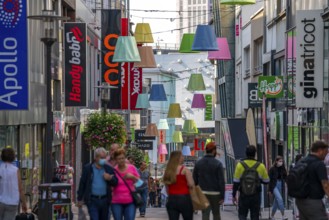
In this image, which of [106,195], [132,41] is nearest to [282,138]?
[132,41]

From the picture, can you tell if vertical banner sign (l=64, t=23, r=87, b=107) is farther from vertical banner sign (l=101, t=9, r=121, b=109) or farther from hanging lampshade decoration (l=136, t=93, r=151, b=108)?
hanging lampshade decoration (l=136, t=93, r=151, b=108)

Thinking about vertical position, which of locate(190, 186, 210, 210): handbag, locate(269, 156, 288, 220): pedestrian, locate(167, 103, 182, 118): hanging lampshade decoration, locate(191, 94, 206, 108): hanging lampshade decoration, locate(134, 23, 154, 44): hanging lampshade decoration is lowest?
locate(269, 156, 288, 220): pedestrian

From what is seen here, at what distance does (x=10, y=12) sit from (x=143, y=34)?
24.5 meters

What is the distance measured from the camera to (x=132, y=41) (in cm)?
3775

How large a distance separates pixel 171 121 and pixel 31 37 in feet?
273

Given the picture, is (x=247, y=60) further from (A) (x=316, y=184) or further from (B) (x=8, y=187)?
(A) (x=316, y=184)

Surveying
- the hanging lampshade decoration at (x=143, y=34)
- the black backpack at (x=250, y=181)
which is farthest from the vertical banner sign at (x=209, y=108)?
the black backpack at (x=250, y=181)

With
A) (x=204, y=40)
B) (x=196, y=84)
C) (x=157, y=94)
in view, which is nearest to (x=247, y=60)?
(x=196, y=84)

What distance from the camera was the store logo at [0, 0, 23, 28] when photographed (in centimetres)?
2023

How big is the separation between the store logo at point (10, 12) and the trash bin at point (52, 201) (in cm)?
370

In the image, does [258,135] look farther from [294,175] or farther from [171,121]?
[171,121]

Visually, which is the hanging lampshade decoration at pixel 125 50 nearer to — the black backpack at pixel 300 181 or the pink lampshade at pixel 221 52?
the pink lampshade at pixel 221 52

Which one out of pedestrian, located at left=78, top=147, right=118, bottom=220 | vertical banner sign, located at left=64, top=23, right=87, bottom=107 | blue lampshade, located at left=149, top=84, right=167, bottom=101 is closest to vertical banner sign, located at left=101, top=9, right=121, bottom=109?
vertical banner sign, located at left=64, top=23, right=87, bottom=107

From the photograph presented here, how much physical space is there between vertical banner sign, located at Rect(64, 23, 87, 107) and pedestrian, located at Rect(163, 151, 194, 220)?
70.6 ft
